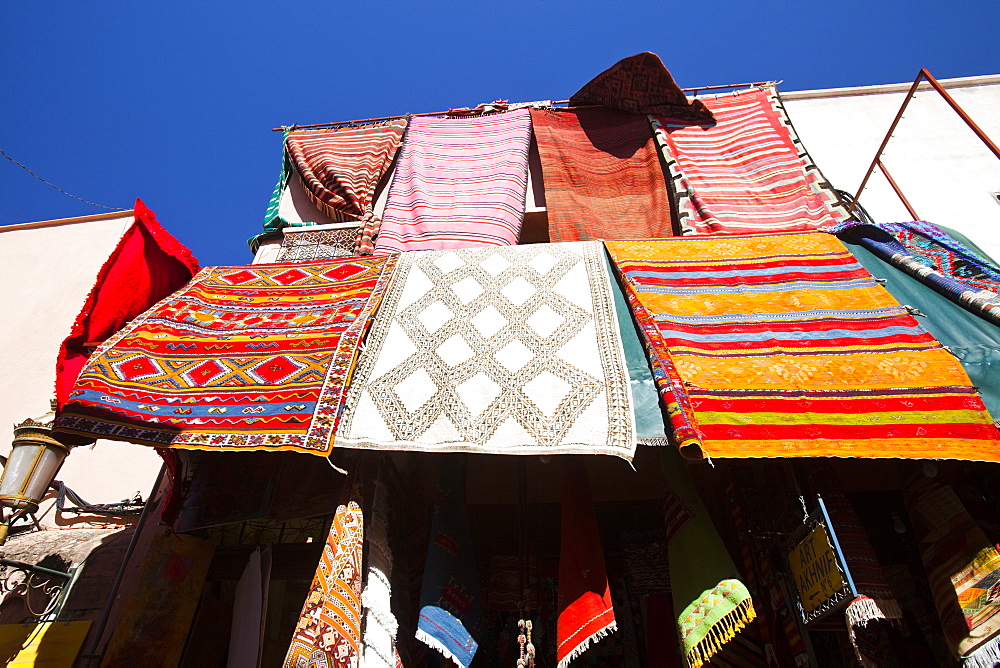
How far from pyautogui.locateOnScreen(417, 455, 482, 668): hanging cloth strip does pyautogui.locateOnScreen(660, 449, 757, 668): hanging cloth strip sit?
0.97 meters

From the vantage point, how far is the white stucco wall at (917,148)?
5027mm

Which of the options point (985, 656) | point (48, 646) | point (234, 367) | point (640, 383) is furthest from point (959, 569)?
point (48, 646)

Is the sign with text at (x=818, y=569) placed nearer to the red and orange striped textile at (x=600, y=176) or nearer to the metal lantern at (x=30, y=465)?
the red and orange striped textile at (x=600, y=176)

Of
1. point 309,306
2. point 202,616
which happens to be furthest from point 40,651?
point 309,306

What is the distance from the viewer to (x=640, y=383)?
2766 millimetres

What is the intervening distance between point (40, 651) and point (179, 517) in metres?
1.07

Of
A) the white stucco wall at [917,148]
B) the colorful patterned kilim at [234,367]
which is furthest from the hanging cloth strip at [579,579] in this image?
the white stucco wall at [917,148]

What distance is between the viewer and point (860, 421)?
8.18 ft

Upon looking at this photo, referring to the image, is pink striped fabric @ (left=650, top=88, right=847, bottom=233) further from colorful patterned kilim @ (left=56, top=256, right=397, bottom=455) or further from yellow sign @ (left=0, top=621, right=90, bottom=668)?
yellow sign @ (left=0, top=621, right=90, bottom=668)

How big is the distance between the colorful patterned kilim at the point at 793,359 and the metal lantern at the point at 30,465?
→ 287cm

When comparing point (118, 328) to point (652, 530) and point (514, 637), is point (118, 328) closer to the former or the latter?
point (514, 637)

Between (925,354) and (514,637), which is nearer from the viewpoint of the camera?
(925,354)

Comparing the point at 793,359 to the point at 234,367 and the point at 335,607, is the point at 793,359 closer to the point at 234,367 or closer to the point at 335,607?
the point at 335,607

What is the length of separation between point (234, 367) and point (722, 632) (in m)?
2.60
